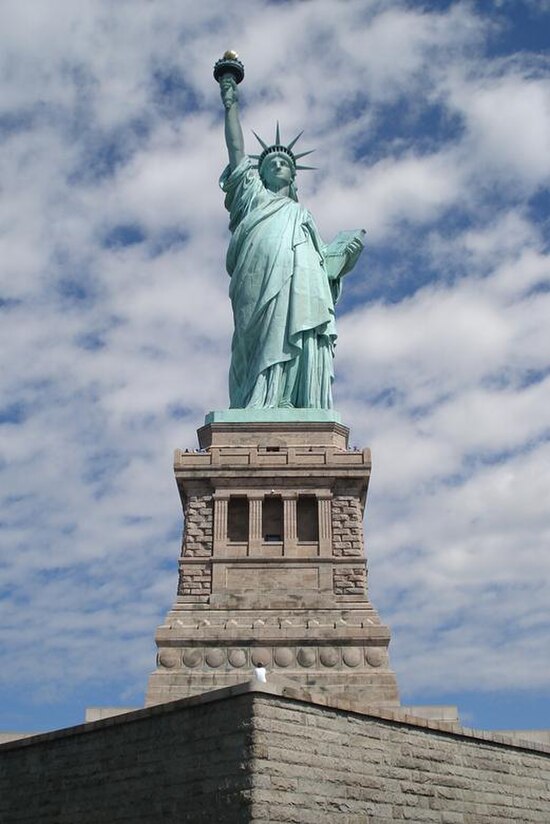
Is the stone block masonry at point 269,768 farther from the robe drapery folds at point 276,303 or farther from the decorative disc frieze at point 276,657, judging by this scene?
the robe drapery folds at point 276,303

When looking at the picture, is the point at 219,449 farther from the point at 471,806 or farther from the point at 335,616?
the point at 471,806

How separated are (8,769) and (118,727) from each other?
2.55 m

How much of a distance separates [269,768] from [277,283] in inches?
660

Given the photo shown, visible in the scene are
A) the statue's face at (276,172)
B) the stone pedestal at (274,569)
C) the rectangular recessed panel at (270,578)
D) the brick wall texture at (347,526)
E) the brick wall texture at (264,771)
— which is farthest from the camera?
the statue's face at (276,172)

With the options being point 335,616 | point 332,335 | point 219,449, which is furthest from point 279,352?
point 335,616

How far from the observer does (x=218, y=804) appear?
11.3m

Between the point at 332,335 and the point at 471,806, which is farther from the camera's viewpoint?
the point at 332,335

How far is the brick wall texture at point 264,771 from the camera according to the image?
37.3 ft

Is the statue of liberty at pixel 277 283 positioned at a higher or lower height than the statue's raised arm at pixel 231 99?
lower

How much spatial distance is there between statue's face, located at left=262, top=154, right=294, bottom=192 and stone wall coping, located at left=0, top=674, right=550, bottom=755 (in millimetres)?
18641

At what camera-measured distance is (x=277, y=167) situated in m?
29.0

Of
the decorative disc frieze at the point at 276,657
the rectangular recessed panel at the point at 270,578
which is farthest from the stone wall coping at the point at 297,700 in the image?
the rectangular recessed panel at the point at 270,578

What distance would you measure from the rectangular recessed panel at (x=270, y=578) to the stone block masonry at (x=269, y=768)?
25.4ft

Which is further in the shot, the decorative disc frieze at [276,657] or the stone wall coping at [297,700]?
the decorative disc frieze at [276,657]
